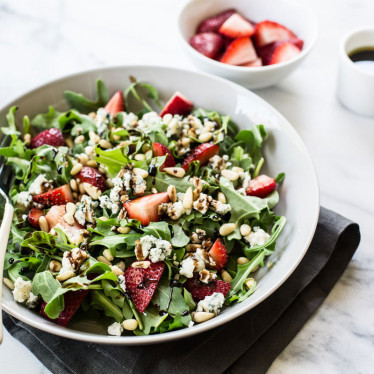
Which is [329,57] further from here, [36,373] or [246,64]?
[36,373]

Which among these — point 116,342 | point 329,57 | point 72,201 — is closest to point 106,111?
point 72,201

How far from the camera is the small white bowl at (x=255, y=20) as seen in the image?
2.09 metres

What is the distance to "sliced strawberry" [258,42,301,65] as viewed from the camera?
7.20 feet

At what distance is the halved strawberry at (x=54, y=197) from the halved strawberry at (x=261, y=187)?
602mm

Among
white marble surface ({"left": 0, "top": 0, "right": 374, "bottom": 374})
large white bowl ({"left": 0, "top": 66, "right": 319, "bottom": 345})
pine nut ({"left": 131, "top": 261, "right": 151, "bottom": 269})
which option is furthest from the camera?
white marble surface ({"left": 0, "top": 0, "right": 374, "bottom": 374})

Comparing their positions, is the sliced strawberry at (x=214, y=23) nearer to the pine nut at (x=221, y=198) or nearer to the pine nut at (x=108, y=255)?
the pine nut at (x=221, y=198)

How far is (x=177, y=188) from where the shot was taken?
1.71 meters

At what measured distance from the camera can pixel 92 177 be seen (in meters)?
1.75

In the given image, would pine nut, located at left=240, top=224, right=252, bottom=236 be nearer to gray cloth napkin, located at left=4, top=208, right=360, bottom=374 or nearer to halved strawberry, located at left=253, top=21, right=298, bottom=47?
gray cloth napkin, located at left=4, top=208, right=360, bottom=374

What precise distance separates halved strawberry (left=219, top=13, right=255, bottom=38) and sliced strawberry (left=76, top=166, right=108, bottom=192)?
90 cm

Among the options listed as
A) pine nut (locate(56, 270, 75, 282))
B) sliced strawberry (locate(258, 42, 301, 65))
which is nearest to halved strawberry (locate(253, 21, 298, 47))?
sliced strawberry (locate(258, 42, 301, 65))

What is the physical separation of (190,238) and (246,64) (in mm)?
927

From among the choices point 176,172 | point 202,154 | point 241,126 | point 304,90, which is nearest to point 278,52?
point 304,90

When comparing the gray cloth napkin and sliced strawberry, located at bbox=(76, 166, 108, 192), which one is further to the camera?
sliced strawberry, located at bbox=(76, 166, 108, 192)
